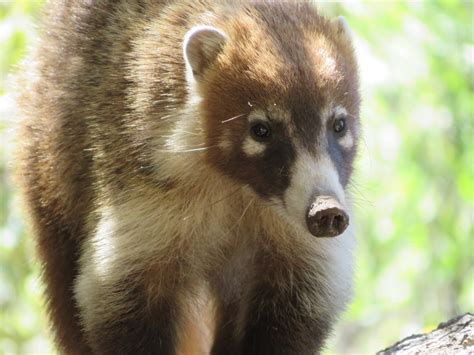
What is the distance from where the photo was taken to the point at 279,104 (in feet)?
15.4

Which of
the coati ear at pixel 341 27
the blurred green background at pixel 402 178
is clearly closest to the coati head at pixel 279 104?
the coati ear at pixel 341 27

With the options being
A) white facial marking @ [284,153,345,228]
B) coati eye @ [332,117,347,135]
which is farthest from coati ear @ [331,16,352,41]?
white facial marking @ [284,153,345,228]

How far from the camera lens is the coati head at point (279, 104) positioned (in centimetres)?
461

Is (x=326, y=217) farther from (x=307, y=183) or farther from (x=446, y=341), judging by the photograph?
(x=446, y=341)

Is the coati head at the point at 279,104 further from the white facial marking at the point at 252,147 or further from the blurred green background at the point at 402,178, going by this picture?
the blurred green background at the point at 402,178

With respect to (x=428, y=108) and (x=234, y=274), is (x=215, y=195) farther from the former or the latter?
(x=428, y=108)

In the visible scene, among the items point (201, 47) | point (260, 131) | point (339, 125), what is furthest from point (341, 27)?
point (260, 131)

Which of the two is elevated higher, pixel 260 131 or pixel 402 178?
pixel 260 131

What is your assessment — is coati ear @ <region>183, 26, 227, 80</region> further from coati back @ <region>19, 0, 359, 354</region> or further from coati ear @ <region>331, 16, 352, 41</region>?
coati ear @ <region>331, 16, 352, 41</region>

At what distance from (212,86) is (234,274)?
1.13m

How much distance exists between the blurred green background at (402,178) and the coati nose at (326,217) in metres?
2.85

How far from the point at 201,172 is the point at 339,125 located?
2.48ft

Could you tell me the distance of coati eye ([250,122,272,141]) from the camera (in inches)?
186

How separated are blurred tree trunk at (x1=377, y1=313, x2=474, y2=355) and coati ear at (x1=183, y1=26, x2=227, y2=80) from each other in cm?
176
